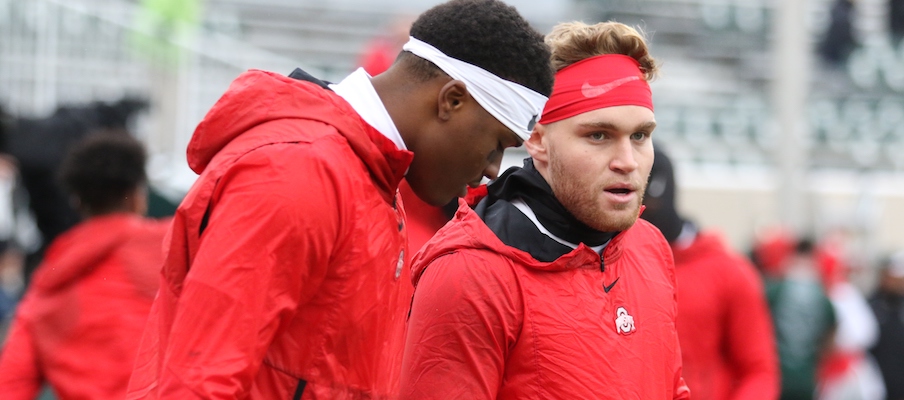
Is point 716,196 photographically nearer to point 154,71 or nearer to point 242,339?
point 154,71

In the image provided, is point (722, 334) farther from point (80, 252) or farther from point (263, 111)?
point (263, 111)

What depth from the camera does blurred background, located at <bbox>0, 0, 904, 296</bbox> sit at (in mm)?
11508

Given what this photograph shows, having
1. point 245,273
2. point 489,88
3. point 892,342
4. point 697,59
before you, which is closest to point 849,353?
point 892,342

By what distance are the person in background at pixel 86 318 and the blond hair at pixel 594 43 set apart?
1908 mm

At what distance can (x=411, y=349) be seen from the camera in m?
2.92

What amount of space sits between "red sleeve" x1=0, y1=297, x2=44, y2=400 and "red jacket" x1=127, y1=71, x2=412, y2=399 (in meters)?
2.08

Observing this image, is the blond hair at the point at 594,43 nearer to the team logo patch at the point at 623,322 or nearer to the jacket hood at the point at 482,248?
the jacket hood at the point at 482,248

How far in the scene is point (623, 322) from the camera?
3.03m

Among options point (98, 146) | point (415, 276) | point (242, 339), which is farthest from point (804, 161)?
point (242, 339)

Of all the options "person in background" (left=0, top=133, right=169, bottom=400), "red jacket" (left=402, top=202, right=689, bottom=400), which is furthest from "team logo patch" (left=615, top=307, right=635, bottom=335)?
"person in background" (left=0, top=133, right=169, bottom=400)

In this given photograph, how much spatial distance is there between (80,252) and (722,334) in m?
2.77

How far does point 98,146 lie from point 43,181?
10.4ft

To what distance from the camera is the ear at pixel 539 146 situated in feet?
10.4

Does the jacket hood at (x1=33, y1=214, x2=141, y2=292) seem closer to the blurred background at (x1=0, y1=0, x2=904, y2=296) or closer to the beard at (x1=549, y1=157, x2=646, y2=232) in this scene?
the beard at (x1=549, y1=157, x2=646, y2=232)
